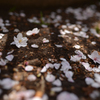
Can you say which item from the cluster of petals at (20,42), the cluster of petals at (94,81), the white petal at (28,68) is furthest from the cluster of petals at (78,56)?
the cluster of petals at (20,42)

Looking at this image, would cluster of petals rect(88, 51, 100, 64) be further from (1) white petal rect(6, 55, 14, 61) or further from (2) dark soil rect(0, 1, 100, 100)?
(1) white petal rect(6, 55, 14, 61)

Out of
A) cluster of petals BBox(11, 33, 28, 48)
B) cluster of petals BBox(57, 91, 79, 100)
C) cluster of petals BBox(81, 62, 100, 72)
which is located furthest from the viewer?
cluster of petals BBox(11, 33, 28, 48)

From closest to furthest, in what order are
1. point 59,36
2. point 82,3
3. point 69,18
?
point 59,36, point 69,18, point 82,3

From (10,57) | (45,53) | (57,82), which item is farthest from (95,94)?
(10,57)

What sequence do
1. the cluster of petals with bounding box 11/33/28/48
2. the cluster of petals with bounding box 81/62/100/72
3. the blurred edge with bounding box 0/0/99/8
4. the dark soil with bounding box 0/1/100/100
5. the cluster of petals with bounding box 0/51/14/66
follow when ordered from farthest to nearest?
the blurred edge with bounding box 0/0/99/8
the cluster of petals with bounding box 11/33/28/48
the cluster of petals with bounding box 81/62/100/72
the cluster of petals with bounding box 0/51/14/66
the dark soil with bounding box 0/1/100/100

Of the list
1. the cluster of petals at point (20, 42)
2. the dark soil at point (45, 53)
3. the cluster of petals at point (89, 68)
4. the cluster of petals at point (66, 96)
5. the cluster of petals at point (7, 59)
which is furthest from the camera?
the cluster of petals at point (20, 42)

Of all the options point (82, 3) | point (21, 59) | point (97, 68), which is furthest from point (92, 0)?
point (21, 59)

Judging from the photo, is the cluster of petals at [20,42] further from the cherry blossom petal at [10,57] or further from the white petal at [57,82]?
the white petal at [57,82]

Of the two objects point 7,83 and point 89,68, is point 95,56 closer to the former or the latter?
point 89,68

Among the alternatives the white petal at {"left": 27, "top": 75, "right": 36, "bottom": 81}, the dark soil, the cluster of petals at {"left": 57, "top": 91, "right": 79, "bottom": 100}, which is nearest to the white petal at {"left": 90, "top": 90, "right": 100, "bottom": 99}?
the dark soil

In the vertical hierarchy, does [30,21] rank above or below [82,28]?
above

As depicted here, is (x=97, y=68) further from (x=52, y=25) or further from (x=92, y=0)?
(x=92, y=0)
